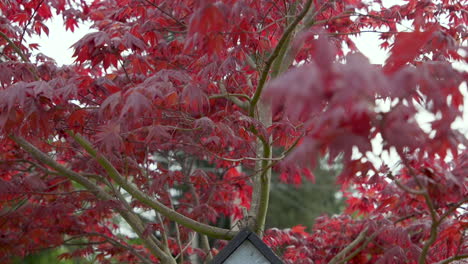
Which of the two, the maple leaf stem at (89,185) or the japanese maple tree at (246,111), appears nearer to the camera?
the japanese maple tree at (246,111)

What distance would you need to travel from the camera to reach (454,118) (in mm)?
1503

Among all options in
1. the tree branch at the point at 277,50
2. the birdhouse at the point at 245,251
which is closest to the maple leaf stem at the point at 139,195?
the birdhouse at the point at 245,251

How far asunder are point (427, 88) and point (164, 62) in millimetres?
2224

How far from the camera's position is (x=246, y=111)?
3.26 metres

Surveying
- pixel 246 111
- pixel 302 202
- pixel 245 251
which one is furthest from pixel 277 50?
pixel 302 202

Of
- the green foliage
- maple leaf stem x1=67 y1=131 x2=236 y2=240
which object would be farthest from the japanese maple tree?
the green foliage

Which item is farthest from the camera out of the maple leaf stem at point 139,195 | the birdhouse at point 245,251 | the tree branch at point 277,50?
the maple leaf stem at point 139,195

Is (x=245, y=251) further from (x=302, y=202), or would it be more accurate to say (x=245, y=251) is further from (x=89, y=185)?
(x=302, y=202)

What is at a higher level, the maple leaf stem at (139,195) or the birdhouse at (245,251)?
the maple leaf stem at (139,195)

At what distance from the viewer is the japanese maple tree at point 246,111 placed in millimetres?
1354

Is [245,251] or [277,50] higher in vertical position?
[277,50]

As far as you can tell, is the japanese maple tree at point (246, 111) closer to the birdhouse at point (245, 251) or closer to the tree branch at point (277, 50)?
the tree branch at point (277, 50)

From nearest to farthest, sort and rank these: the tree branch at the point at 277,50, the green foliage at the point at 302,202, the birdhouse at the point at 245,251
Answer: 1. the tree branch at the point at 277,50
2. the birdhouse at the point at 245,251
3. the green foliage at the point at 302,202

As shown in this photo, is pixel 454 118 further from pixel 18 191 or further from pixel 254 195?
pixel 18 191
